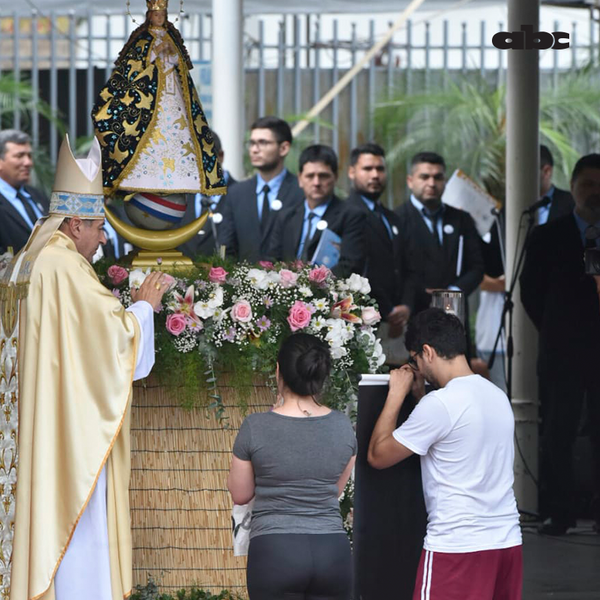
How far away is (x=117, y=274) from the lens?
532 centimetres

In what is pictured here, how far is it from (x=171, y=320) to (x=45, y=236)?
614 mm

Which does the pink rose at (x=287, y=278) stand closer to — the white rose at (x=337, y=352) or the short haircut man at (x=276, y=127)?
the white rose at (x=337, y=352)

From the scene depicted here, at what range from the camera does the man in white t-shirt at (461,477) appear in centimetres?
451

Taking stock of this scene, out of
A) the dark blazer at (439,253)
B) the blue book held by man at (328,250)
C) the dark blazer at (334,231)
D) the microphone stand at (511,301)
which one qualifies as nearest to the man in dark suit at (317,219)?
the dark blazer at (334,231)

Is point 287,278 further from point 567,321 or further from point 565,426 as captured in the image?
point 565,426

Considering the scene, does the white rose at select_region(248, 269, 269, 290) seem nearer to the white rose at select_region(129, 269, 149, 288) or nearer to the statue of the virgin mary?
the white rose at select_region(129, 269, 149, 288)

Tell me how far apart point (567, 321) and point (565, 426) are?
596 millimetres

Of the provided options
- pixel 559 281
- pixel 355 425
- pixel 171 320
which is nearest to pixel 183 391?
pixel 171 320

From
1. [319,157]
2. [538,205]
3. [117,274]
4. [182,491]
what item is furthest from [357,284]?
[319,157]

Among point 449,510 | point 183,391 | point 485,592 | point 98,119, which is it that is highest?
point 98,119

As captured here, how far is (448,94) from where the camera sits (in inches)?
496

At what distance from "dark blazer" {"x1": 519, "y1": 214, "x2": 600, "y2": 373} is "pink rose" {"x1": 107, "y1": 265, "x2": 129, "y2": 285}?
9.49ft

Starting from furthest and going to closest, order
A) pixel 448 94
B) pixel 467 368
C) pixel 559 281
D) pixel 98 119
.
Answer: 1. pixel 448 94
2. pixel 559 281
3. pixel 98 119
4. pixel 467 368

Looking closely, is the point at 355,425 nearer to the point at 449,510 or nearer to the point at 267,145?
the point at 449,510
